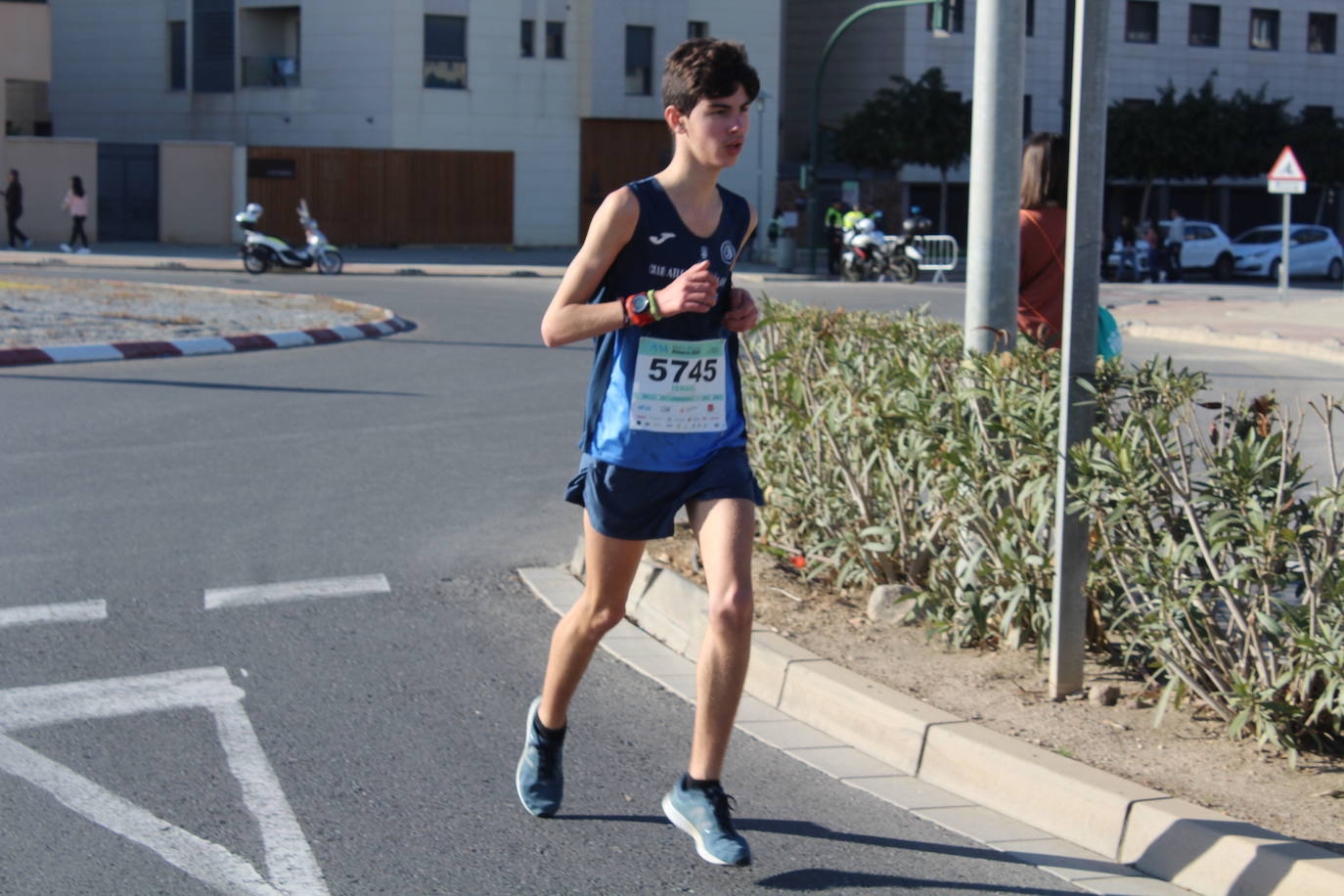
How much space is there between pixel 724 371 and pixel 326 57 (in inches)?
1708

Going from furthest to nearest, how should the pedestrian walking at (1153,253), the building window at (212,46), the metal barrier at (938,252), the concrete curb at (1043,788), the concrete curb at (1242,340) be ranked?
the building window at (212,46)
the pedestrian walking at (1153,253)
the metal barrier at (938,252)
the concrete curb at (1242,340)
the concrete curb at (1043,788)

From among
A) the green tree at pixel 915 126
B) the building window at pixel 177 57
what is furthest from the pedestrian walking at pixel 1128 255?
the building window at pixel 177 57

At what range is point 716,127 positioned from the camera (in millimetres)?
3928

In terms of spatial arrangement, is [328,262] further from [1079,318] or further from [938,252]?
[1079,318]

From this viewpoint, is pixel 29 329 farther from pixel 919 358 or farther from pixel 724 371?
pixel 724 371

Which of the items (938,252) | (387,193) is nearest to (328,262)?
(938,252)

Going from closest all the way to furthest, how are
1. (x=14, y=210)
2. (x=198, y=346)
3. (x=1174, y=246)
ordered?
(x=198, y=346) → (x=14, y=210) → (x=1174, y=246)

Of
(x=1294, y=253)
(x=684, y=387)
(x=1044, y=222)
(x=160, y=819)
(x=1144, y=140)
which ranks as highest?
(x=1144, y=140)

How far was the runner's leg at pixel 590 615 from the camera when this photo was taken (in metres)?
4.13

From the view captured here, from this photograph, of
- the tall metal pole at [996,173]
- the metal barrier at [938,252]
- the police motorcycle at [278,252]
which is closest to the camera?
the tall metal pole at [996,173]

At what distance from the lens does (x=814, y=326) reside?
676cm

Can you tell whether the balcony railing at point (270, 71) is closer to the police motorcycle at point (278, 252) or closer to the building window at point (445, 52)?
the building window at point (445, 52)

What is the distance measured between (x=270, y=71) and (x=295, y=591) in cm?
4166

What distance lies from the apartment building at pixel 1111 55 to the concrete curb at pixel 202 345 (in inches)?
1418
